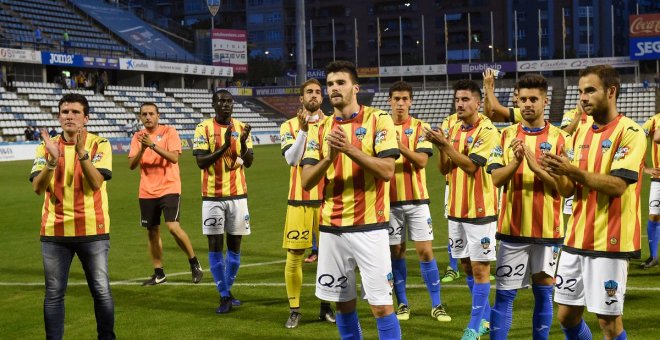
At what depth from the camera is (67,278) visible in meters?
7.30

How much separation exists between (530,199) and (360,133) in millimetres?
1694

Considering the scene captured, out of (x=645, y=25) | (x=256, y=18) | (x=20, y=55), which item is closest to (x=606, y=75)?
(x=20, y=55)

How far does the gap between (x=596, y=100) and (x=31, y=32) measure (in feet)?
180

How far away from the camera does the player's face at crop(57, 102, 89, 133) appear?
710 cm

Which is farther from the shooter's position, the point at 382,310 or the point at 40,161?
the point at 40,161

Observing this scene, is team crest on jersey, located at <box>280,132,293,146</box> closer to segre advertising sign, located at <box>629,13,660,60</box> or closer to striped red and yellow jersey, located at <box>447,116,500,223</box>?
striped red and yellow jersey, located at <box>447,116,500,223</box>

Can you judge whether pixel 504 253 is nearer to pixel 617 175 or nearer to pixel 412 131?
pixel 617 175

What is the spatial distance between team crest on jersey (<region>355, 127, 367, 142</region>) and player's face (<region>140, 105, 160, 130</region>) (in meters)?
5.45

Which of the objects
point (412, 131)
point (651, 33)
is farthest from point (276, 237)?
point (651, 33)

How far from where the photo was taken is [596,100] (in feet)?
18.5

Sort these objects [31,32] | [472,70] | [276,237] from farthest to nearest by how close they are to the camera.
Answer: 1. [472,70]
2. [31,32]
3. [276,237]

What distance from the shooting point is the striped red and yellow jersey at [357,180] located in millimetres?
6297

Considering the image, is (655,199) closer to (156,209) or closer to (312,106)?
(312,106)

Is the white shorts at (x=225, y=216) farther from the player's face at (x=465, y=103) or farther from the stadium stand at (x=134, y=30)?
the stadium stand at (x=134, y=30)
